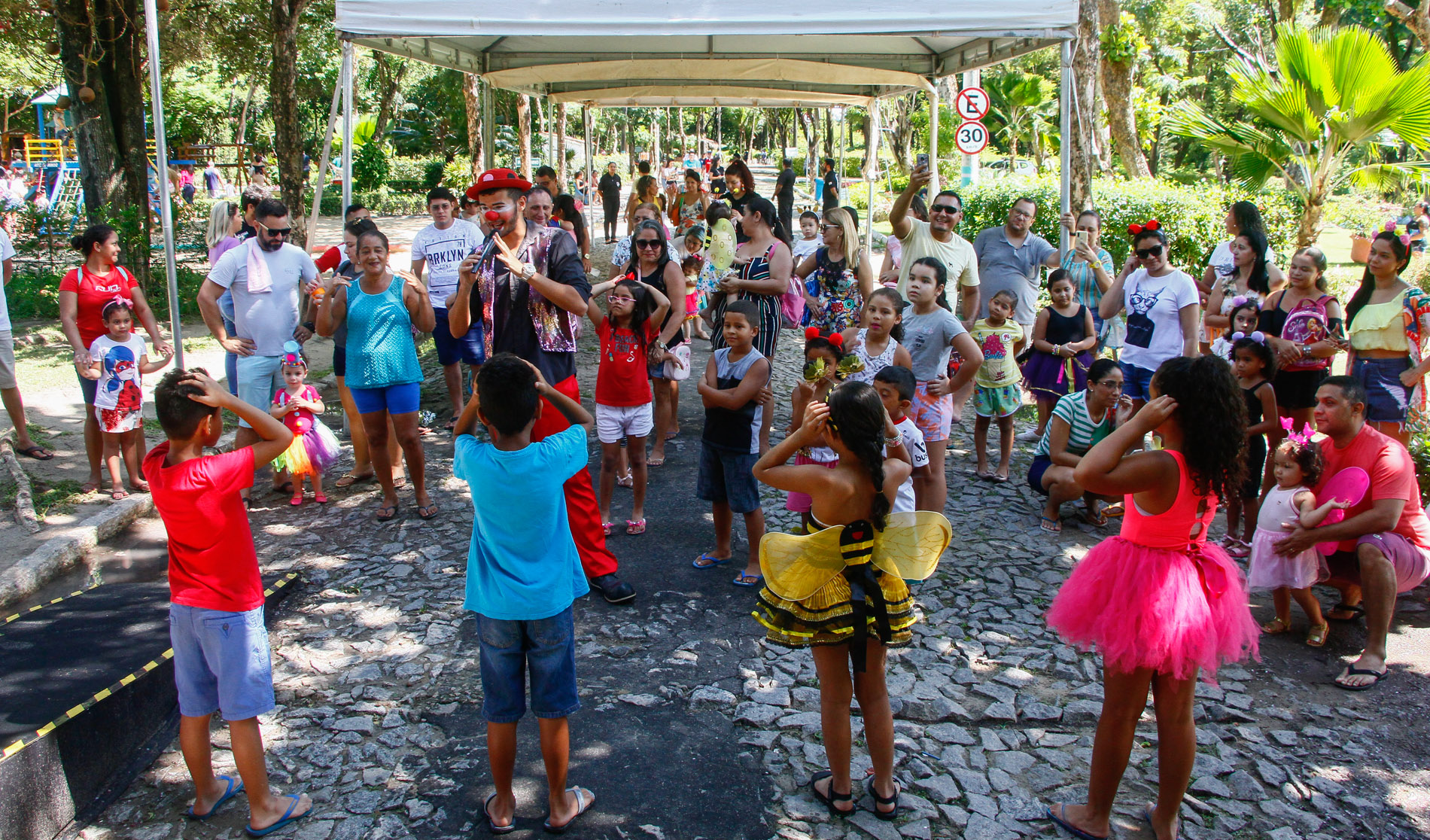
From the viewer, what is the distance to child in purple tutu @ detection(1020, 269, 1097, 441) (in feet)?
21.5

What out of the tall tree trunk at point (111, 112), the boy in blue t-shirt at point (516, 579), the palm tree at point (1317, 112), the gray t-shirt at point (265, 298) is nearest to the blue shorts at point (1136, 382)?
the boy in blue t-shirt at point (516, 579)

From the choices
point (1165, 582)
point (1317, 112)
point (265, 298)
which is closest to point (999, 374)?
point (1165, 582)

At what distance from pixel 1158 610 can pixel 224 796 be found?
10.2 feet

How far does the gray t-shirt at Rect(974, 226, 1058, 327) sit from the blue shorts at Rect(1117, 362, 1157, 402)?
3.82ft

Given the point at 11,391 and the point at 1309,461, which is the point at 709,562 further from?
the point at 11,391

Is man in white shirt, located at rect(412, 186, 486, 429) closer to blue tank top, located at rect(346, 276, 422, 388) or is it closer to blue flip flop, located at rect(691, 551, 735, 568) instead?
blue tank top, located at rect(346, 276, 422, 388)

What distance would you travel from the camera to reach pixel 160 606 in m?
4.30

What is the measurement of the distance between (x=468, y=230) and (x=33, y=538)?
11.1ft

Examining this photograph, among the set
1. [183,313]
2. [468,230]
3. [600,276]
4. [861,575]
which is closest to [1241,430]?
[861,575]

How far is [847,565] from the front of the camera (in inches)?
122

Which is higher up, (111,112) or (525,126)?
(525,126)

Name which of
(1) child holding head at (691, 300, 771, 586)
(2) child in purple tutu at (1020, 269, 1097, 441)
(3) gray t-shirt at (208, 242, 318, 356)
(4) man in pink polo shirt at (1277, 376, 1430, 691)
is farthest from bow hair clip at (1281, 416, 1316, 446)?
(3) gray t-shirt at (208, 242, 318, 356)

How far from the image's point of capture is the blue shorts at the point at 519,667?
306 cm

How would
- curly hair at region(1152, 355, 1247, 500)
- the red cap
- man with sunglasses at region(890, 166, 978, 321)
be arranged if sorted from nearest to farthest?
1. curly hair at region(1152, 355, 1247, 500)
2. the red cap
3. man with sunglasses at region(890, 166, 978, 321)
